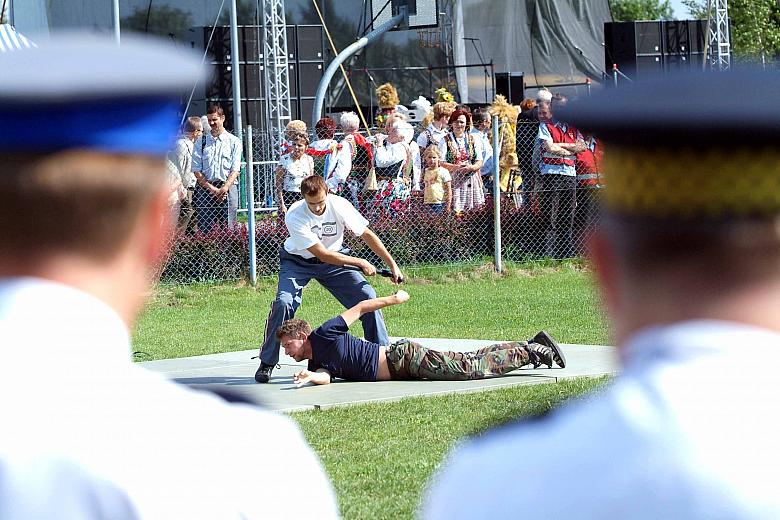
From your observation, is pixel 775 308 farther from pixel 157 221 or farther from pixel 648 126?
pixel 157 221

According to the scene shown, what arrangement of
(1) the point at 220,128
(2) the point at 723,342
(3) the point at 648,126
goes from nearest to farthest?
(2) the point at 723,342
(3) the point at 648,126
(1) the point at 220,128

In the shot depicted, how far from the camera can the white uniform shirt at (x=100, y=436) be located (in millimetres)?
1413

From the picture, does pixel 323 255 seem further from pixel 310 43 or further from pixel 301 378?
pixel 310 43

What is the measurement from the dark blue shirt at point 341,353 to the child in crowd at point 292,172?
6.35m

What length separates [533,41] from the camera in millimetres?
31125

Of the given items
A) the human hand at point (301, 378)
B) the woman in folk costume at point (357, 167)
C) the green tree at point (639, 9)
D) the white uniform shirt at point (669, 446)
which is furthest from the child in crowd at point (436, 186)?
the green tree at point (639, 9)

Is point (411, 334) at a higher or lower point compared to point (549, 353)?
lower

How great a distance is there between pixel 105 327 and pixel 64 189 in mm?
162

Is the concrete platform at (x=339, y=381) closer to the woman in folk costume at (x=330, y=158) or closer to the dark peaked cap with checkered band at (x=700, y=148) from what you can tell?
the woman in folk costume at (x=330, y=158)

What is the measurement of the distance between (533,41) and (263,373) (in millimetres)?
23151

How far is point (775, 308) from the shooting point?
51.9 inches

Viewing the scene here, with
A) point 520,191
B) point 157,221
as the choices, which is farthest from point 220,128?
point 157,221

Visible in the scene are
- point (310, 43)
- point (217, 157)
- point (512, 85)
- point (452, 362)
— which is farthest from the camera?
point (512, 85)

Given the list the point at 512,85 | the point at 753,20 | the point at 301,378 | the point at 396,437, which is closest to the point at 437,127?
the point at 301,378
